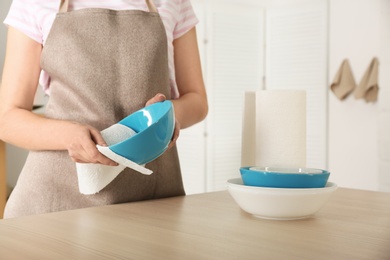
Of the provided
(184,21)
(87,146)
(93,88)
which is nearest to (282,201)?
(87,146)

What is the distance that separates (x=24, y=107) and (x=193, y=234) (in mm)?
643

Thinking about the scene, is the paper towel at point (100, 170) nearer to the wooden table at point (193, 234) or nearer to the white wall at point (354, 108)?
the wooden table at point (193, 234)

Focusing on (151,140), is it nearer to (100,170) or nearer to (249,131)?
(100,170)

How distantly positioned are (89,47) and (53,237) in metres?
0.58

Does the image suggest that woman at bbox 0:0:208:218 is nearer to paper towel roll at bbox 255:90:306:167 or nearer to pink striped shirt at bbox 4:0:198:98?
pink striped shirt at bbox 4:0:198:98

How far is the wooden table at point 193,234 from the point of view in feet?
2.57

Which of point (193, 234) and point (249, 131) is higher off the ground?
point (249, 131)

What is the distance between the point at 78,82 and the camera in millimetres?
1312

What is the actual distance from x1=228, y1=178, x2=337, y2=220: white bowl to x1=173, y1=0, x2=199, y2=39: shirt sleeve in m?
0.59

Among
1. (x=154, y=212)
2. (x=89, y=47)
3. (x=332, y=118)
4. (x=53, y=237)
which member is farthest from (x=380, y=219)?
(x=332, y=118)

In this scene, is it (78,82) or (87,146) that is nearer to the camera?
(87,146)

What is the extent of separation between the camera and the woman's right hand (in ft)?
3.35

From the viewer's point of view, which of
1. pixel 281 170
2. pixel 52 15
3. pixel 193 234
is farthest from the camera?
pixel 52 15

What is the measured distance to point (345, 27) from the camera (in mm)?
4297
